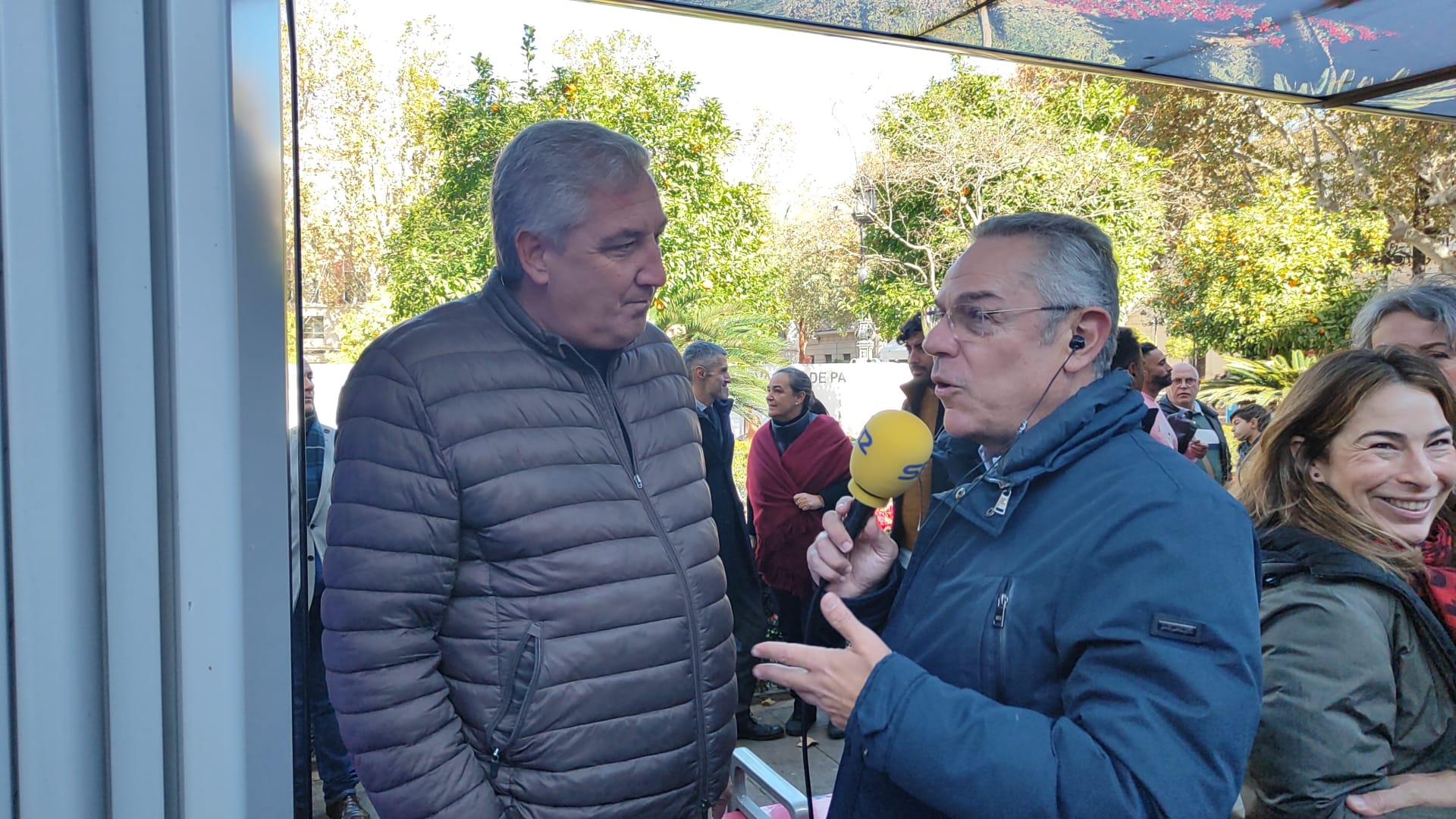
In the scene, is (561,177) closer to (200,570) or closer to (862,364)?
(200,570)

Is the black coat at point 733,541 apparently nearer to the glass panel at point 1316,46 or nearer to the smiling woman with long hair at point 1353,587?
the glass panel at point 1316,46

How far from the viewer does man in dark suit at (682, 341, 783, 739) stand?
14.3 ft

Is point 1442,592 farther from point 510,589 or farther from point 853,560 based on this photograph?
point 510,589

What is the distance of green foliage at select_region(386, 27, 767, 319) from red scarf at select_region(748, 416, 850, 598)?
6.73 feet

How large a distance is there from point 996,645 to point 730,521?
315 cm

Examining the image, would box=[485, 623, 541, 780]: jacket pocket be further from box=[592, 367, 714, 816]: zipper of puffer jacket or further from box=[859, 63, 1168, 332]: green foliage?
box=[859, 63, 1168, 332]: green foliage

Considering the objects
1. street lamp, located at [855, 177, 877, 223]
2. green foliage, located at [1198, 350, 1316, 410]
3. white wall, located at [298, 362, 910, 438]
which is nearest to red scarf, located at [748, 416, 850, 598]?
white wall, located at [298, 362, 910, 438]

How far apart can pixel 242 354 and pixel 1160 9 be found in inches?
108

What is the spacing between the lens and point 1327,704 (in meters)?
1.58

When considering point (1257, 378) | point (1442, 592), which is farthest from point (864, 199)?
point (1442, 592)

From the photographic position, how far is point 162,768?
71 cm

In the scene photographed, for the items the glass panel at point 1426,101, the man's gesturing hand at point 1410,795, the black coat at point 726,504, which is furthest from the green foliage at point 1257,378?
the man's gesturing hand at point 1410,795

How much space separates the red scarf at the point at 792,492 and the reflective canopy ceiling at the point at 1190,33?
2.35 metres

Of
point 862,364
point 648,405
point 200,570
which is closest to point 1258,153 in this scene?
point 862,364
